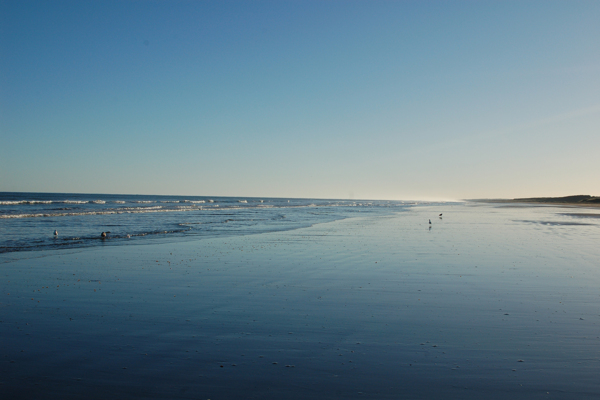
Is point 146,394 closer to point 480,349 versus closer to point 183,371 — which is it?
point 183,371

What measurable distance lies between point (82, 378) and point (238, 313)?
10.4 ft

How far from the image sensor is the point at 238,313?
770 cm

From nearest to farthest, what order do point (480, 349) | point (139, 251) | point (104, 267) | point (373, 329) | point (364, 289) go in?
point (480, 349) < point (373, 329) < point (364, 289) < point (104, 267) < point (139, 251)

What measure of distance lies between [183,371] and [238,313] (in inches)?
101

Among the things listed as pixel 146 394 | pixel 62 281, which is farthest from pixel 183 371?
pixel 62 281

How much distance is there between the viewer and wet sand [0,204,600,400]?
4859 millimetres

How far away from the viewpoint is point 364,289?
32.2 feet

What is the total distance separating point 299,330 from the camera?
6.73 metres

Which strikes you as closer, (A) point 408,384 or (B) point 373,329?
(A) point 408,384

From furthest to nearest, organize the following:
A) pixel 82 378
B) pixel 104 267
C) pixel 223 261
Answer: pixel 223 261 → pixel 104 267 → pixel 82 378

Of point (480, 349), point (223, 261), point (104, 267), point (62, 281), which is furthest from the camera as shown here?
point (223, 261)

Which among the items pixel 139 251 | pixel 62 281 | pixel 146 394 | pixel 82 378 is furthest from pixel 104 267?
pixel 146 394

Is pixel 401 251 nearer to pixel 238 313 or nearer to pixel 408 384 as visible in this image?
pixel 238 313

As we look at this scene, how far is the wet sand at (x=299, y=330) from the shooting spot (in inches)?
191
